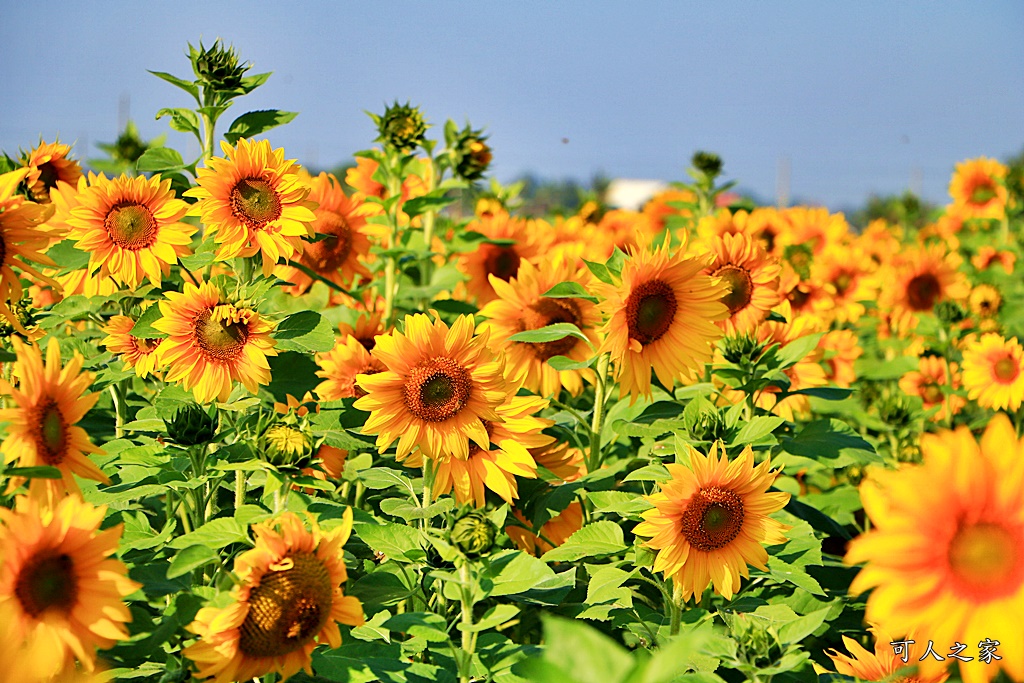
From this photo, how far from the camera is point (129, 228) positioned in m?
1.83

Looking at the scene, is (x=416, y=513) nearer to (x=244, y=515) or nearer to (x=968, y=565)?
(x=244, y=515)

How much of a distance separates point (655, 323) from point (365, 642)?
0.87 metres

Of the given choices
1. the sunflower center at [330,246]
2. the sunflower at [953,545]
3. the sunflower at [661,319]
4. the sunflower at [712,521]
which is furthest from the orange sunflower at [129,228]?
the sunflower at [953,545]

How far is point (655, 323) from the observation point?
191 cm

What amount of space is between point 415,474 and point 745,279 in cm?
105

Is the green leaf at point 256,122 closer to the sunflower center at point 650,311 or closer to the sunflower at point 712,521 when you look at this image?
the sunflower center at point 650,311

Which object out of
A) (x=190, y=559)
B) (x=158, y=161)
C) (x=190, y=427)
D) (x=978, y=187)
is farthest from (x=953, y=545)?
(x=978, y=187)

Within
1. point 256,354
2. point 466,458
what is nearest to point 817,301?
point 466,458

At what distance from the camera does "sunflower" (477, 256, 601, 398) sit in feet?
7.36

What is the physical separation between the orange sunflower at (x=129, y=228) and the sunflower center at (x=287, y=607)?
848mm

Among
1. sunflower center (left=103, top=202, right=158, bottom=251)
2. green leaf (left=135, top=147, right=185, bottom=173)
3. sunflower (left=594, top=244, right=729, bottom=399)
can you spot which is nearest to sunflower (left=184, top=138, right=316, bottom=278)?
sunflower center (left=103, top=202, right=158, bottom=251)

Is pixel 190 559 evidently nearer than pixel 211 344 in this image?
Yes

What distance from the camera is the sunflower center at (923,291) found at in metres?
3.75

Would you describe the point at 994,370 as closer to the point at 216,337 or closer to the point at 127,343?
the point at 216,337
